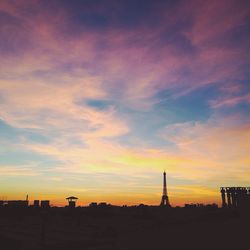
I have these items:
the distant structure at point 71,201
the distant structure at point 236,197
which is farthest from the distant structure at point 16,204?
the distant structure at point 236,197

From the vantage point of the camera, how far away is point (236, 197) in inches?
1842

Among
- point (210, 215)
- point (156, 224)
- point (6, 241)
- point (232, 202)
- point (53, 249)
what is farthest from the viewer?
point (232, 202)

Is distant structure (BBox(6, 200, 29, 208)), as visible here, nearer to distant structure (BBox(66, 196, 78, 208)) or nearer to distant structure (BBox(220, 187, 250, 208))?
distant structure (BBox(66, 196, 78, 208))

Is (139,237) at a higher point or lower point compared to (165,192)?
lower

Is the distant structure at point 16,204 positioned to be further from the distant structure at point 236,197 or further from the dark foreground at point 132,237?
the distant structure at point 236,197

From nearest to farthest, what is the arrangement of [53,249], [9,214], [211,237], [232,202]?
1. [53,249]
2. [211,237]
3. [9,214]
4. [232,202]

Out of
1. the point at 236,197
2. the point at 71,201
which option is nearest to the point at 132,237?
the point at 71,201

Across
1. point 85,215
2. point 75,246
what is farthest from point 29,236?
point 85,215

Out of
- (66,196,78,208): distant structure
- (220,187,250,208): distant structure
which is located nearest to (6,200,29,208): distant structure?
(66,196,78,208): distant structure

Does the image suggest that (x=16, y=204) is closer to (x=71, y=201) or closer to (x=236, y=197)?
(x=71, y=201)

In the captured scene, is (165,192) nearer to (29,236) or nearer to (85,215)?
(85,215)

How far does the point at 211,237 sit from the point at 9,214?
81.0 ft

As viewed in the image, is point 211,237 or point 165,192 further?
point 165,192

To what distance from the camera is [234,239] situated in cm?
2112
